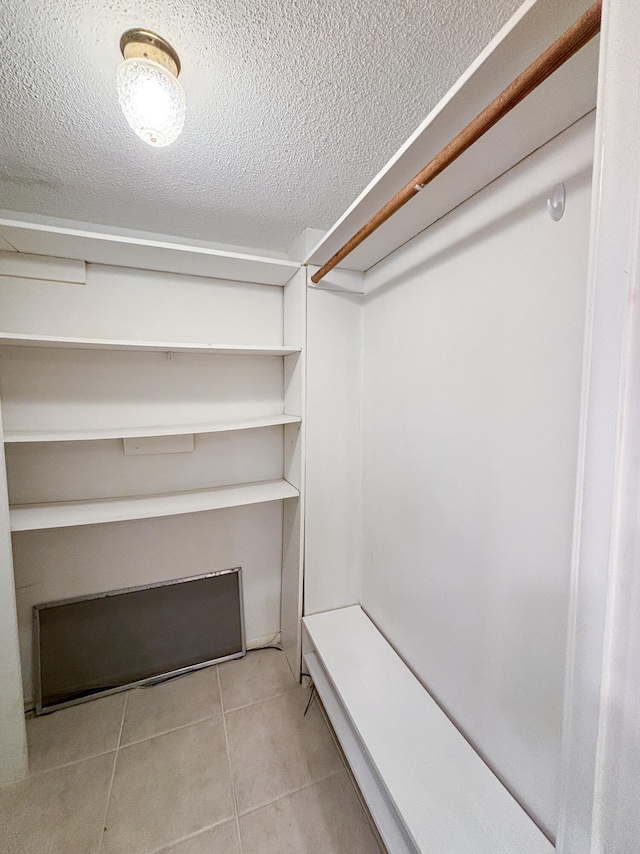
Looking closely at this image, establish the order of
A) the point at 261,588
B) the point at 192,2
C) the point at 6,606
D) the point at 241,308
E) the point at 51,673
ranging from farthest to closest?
1. the point at 261,588
2. the point at 241,308
3. the point at 51,673
4. the point at 6,606
5. the point at 192,2

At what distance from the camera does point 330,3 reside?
743 mm

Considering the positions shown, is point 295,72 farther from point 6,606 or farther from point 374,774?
point 374,774

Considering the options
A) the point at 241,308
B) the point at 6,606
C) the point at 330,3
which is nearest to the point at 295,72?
the point at 330,3

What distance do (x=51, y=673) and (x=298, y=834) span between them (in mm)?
1424

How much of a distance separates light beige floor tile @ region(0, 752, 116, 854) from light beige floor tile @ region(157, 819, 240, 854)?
31cm

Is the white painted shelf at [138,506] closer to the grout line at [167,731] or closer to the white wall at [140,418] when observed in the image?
the white wall at [140,418]

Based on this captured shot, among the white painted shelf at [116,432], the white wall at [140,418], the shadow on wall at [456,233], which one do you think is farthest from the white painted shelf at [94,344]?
the shadow on wall at [456,233]

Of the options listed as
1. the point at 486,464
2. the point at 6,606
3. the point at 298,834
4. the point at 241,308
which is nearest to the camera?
the point at 486,464

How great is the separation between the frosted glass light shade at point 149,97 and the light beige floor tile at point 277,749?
2.34 m

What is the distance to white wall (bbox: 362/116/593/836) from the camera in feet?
2.87

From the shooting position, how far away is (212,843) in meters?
1.21

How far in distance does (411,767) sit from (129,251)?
2.32 m

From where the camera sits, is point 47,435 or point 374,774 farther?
point 47,435

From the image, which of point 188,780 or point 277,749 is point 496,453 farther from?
point 188,780
